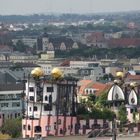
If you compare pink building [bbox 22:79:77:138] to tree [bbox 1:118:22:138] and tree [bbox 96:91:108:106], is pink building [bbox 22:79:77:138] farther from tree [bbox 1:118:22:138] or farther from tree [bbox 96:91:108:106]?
tree [bbox 96:91:108:106]

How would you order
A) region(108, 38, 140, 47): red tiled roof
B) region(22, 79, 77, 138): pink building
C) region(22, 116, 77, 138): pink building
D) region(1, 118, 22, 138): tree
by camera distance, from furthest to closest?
1. region(108, 38, 140, 47): red tiled roof
2. region(1, 118, 22, 138): tree
3. region(22, 79, 77, 138): pink building
4. region(22, 116, 77, 138): pink building

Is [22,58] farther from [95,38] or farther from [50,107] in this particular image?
[50,107]

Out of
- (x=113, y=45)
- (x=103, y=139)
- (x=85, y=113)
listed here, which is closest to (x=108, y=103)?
(x=85, y=113)

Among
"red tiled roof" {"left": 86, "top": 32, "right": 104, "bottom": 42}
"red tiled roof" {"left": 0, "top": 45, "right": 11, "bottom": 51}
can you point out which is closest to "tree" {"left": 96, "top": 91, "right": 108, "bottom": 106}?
"red tiled roof" {"left": 0, "top": 45, "right": 11, "bottom": 51}

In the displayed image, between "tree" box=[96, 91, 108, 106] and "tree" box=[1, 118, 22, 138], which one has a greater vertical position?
"tree" box=[96, 91, 108, 106]

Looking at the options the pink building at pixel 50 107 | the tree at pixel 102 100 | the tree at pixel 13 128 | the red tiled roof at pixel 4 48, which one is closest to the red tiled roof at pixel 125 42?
the red tiled roof at pixel 4 48

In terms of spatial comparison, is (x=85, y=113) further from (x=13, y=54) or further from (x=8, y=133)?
(x=13, y=54)

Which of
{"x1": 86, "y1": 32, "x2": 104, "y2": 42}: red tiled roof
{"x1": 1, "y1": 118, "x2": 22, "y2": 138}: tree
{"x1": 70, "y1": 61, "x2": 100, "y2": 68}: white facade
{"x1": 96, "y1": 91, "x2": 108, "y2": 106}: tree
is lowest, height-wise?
{"x1": 70, "y1": 61, "x2": 100, "y2": 68}: white facade

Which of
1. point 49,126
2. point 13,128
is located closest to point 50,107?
point 49,126

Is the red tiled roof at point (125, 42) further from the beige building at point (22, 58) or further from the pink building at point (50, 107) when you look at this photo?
the pink building at point (50, 107)

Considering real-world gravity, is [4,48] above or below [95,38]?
below

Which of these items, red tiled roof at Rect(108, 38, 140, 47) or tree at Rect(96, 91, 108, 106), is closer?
tree at Rect(96, 91, 108, 106)
